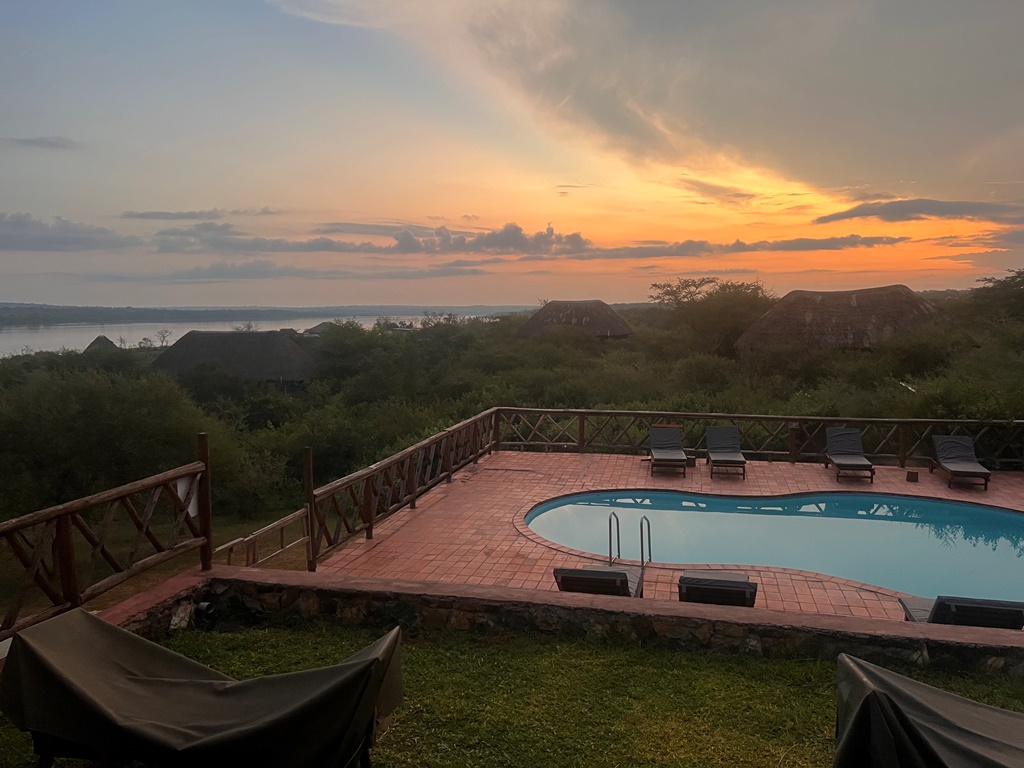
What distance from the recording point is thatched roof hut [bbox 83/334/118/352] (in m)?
25.7

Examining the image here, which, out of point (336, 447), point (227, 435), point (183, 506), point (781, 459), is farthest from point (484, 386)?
point (183, 506)

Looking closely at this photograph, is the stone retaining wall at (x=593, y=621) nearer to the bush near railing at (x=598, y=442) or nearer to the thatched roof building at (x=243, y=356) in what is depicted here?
the bush near railing at (x=598, y=442)

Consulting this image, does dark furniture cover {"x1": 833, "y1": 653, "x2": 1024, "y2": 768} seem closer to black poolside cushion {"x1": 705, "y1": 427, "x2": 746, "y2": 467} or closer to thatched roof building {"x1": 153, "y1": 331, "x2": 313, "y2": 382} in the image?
black poolside cushion {"x1": 705, "y1": 427, "x2": 746, "y2": 467}

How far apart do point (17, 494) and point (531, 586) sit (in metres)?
10.3

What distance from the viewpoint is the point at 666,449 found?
11367mm

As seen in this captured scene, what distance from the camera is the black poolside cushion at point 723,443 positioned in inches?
432

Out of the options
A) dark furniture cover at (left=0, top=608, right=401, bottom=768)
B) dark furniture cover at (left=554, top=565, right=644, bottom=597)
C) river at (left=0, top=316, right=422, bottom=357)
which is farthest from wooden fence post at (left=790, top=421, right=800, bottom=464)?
river at (left=0, top=316, right=422, bottom=357)

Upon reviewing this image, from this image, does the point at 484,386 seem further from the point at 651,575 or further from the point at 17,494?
the point at 651,575

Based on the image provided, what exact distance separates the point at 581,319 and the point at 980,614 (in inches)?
1058

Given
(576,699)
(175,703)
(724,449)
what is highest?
(175,703)

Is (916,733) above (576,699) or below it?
above

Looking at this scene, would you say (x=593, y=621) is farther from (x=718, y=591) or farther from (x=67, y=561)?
(x=67, y=561)

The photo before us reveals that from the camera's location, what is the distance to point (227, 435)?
49.5 feet

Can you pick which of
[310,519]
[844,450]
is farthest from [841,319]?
[310,519]
